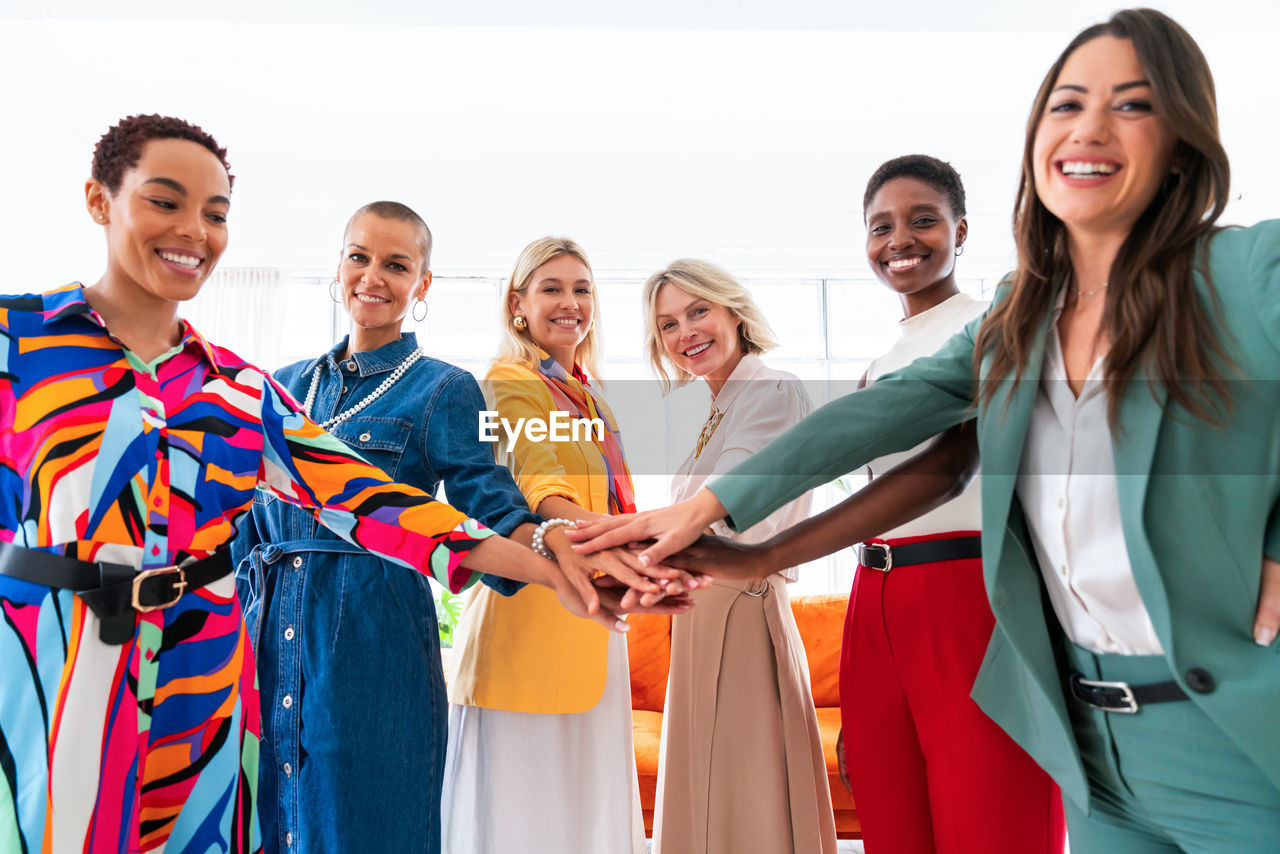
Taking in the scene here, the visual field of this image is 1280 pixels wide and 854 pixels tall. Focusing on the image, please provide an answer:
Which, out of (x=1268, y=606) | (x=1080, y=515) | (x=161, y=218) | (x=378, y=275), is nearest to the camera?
(x=1268, y=606)

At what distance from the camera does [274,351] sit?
6.93 meters

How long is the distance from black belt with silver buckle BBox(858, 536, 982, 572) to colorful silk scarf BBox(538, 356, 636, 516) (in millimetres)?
691

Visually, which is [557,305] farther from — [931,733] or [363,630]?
[931,733]

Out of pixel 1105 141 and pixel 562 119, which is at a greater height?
pixel 562 119

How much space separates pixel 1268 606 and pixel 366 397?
4.85 feet

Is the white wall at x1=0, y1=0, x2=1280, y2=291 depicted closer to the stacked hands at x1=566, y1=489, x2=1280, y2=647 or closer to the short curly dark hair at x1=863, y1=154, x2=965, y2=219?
the short curly dark hair at x1=863, y1=154, x2=965, y2=219

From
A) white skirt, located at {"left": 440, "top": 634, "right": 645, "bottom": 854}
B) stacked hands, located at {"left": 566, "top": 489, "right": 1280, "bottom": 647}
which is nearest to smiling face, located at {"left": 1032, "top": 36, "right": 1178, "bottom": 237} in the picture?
stacked hands, located at {"left": 566, "top": 489, "right": 1280, "bottom": 647}

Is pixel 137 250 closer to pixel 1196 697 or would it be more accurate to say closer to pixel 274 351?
pixel 1196 697

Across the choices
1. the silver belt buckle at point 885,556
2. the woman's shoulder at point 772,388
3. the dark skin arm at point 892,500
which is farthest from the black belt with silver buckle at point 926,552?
the woman's shoulder at point 772,388

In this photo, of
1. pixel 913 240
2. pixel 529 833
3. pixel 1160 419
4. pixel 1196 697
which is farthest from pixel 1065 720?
pixel 529 833

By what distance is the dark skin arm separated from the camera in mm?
1389

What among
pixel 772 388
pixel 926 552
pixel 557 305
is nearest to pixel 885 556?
pixel 926 552

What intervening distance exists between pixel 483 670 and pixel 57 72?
18.2 ft

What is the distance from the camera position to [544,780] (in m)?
2.01
